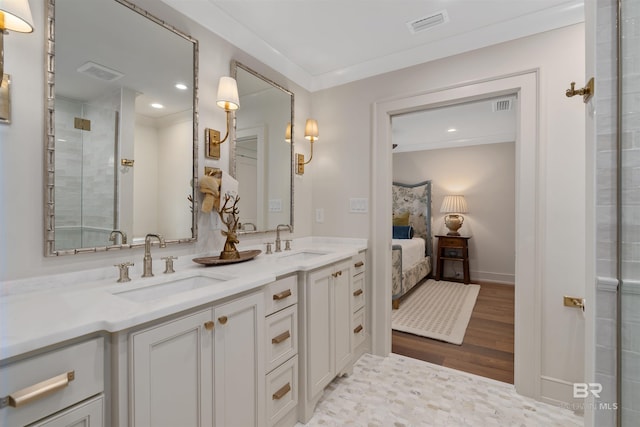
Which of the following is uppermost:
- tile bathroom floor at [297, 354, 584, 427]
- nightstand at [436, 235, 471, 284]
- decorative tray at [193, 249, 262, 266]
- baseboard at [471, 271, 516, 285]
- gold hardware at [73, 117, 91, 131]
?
gold hardware at [73, 117, 91, 131]

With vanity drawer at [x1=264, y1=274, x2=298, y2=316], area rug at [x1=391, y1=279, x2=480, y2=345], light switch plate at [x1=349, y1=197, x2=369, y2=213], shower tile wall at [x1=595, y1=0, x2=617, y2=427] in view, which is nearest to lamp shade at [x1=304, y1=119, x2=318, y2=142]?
light switch plate at [x1=349, y1=197, x2=369, y2=213]

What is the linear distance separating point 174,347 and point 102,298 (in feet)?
1.07

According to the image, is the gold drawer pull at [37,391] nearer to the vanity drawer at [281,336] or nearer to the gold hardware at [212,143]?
the vanity drawer at [281,336]

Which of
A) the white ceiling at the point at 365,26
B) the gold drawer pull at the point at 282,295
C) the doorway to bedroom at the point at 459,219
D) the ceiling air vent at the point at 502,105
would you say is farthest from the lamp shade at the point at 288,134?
the ceiling air vent at the point at 502,105

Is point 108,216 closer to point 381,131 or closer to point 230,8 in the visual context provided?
point 230,8

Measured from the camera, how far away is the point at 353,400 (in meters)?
1.87

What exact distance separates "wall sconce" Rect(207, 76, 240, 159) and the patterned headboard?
4383 mm

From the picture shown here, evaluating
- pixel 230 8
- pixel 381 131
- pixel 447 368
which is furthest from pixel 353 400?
pixel 230 8

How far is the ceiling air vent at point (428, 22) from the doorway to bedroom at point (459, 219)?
54.3 inches

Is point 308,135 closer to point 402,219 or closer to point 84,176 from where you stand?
point 84,176

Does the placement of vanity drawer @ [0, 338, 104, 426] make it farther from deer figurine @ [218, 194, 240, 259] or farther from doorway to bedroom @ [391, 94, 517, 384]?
doorway to bedroom @ [391, 94, 517, 384]

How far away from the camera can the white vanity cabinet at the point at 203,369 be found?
→ 0.90 metres

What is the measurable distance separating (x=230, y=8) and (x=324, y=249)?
178 cm

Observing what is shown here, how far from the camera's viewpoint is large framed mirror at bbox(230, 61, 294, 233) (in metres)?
2.03
